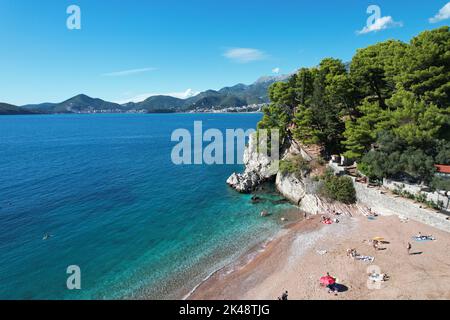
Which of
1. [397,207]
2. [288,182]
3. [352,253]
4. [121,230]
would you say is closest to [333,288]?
[352,253]

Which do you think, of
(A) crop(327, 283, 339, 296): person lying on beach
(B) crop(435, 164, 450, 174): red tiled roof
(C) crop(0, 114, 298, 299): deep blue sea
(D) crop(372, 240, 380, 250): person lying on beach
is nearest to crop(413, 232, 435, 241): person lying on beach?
(D) crop(372, 240, 380, 250): person lying on beach

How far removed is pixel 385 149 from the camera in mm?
31125

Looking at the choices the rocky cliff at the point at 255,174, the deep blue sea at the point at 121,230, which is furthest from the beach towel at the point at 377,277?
the rocky cliff at the point at 255,174

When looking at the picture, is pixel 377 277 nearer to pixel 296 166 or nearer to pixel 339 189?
pixel 339 189

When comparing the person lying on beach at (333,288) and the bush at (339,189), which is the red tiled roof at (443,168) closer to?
the bush at (339,189)

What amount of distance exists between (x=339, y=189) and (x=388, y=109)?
1169 centimetres

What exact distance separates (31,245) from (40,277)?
6.47 metres

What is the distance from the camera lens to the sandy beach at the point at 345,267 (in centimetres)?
1942

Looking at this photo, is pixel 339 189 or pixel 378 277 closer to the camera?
pixel 378 277

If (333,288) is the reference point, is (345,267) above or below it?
above

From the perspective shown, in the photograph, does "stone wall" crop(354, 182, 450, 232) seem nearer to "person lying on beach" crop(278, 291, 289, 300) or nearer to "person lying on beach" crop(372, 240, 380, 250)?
"person lying on beach" crop(372, 240, 380, 250)

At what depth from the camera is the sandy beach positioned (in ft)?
63.7

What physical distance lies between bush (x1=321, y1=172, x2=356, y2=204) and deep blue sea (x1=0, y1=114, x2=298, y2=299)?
21.0ft

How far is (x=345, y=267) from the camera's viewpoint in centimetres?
2242
